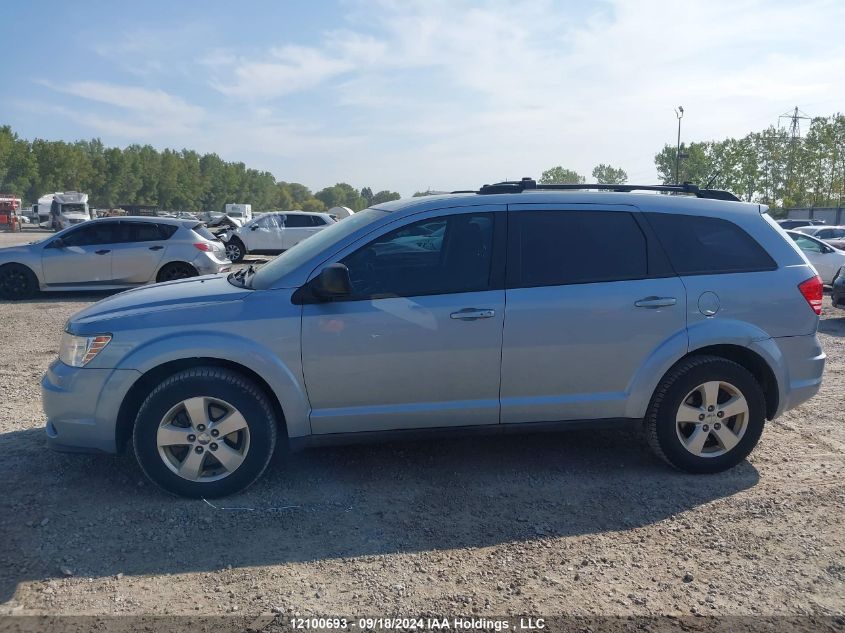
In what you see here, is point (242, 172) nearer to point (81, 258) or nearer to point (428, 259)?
point (81, 258)

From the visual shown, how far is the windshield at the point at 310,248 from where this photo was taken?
14.4ft

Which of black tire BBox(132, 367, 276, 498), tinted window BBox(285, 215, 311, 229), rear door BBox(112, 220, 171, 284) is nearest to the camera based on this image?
black tire BBox(132, 367, 276, 498)

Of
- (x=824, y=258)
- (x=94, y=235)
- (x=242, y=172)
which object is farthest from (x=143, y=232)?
(x=242, y=172)

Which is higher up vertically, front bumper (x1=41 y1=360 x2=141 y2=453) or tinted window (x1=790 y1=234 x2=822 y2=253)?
tinted window (x1=790 y1=234 x2=822 y2=253)

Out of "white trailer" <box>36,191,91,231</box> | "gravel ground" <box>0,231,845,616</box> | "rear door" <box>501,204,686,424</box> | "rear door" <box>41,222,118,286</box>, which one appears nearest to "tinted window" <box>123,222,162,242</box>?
"rear door" <box>41,222,118,286</box>

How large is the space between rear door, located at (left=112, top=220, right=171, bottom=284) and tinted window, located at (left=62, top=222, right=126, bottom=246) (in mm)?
109

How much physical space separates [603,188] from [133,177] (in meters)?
105

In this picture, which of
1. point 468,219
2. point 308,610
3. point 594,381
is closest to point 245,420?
point 308,610

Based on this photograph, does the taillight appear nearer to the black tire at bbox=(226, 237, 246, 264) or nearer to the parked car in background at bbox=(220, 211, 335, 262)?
the parked car in background at bbox=(220, 211, 335, 262)

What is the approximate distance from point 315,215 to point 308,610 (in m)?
20.9

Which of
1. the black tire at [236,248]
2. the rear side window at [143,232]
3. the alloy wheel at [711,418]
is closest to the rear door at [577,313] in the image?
the alloy wheel at [711,418]

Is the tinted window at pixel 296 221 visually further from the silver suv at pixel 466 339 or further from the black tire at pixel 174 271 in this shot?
the silver suv at pixel 466 339

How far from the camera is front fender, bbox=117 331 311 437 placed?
4000 millimetres

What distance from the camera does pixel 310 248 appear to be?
459cm
